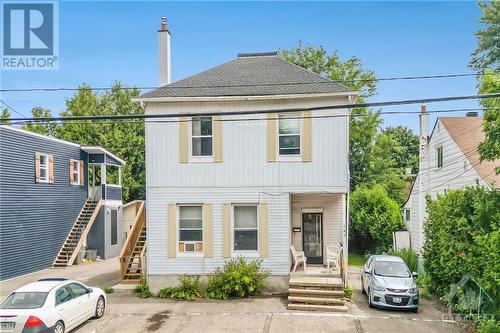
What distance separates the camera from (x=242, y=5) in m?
14.0

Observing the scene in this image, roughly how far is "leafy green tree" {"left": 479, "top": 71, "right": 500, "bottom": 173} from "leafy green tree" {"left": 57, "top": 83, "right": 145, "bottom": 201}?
3339cm

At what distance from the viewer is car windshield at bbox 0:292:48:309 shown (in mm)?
10427

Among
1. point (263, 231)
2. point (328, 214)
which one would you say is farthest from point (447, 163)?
point (263, 231)

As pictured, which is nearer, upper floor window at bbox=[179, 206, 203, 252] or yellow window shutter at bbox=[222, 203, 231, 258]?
yellow window shutter at bbox=[222, 203, 231, 258]

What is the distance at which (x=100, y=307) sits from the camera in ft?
42.4

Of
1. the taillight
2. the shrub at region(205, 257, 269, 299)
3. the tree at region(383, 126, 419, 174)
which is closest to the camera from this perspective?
the taillight

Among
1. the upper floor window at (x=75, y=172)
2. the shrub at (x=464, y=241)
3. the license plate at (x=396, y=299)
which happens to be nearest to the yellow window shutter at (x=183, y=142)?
the license plate at (x=396, y=299)

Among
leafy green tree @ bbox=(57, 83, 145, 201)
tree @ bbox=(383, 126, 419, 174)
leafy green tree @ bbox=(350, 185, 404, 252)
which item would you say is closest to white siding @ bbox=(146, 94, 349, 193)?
leafy green tree @ bbox=(350, 185, 404, 252)

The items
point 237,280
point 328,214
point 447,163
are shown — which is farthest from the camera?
point 447,163

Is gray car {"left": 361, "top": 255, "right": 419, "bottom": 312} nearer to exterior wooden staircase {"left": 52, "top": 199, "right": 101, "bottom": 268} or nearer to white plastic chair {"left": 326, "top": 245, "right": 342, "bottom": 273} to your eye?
white plastic chair {"left": 326, "top": 245, "right": 342, "bottom": 273}

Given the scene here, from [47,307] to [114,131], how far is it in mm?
32910

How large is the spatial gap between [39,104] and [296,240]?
4008 centimetres

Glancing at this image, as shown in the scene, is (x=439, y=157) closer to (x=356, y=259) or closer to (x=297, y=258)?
(x=356, y=259)

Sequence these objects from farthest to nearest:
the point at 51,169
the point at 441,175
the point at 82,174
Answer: the point at 82,174 → the point at 51,169 → the point at 441,175
